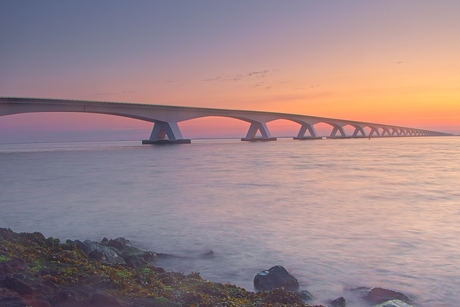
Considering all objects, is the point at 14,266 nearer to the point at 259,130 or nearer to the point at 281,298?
the point at 281,298

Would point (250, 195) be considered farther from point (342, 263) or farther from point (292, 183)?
point (342, 263)

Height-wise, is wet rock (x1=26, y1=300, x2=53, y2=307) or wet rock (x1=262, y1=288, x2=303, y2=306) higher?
wet rock (x1=26, y1=300, x2=53, y2=307)

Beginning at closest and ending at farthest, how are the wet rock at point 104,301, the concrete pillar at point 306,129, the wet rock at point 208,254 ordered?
the wet rock at point 104,301 → the wet rock at point 208,254 → the concrete pillar at point 306,129

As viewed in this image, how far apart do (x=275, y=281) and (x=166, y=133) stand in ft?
190

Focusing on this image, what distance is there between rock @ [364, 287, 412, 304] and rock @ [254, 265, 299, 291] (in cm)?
80

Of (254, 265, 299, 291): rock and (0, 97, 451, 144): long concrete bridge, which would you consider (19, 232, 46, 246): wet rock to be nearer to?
(254, 265, 299, 291): rock

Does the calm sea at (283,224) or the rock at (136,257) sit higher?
the rock at (136,257)

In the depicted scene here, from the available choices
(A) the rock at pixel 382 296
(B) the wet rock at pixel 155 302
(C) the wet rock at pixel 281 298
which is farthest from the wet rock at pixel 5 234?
(A) the rock at pixel 382 296

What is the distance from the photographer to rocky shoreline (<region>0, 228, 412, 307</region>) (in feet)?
10.3

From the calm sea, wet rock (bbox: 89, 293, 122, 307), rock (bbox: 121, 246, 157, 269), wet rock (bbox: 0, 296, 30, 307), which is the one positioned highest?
wet rock (bbox: 0, 296, 30, 307)

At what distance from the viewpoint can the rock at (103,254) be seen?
530 centimetres

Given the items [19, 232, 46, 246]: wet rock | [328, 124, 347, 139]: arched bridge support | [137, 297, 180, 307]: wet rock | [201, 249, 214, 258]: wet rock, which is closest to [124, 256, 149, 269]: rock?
[201, 249, 214, 258]: wet rock

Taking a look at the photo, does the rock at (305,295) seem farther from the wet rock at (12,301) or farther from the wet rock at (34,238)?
the wet rock at (34,238)

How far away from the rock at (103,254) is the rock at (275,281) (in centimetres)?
190
